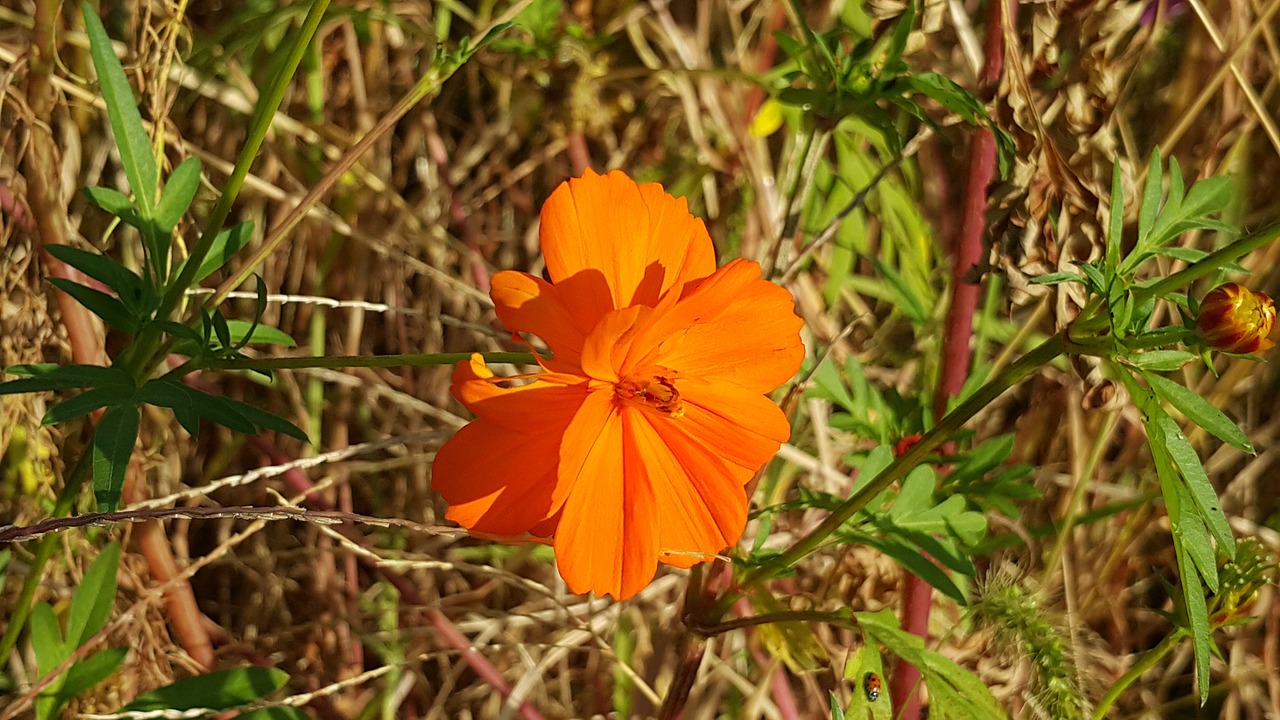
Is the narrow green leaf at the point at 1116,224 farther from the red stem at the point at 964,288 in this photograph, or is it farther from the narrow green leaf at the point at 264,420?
the narrow green leaf at the point at 264,420

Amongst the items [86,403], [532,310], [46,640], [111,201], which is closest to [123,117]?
[111,201]

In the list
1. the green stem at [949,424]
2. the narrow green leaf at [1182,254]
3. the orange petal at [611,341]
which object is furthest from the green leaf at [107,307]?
the narrow green leaf at [1182,254]

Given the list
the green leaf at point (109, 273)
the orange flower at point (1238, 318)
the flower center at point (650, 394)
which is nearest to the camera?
the orange flower at point (1238, 318)

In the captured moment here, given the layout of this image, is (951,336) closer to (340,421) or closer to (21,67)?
(340,421)

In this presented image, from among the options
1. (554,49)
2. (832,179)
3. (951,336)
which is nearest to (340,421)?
(554,49)

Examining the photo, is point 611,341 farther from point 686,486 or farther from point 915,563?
point 915,563
